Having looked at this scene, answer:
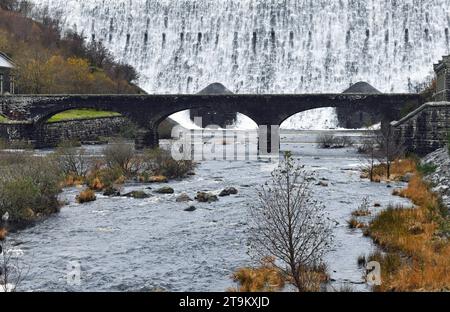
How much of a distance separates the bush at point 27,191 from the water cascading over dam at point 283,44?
2030 inches

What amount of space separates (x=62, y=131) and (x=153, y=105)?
8835 mm

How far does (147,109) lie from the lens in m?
51.5

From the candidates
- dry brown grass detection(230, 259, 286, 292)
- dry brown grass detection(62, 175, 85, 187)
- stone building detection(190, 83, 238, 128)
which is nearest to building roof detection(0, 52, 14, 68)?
stone building detection(190, 83, 238, 128)

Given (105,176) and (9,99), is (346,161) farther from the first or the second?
(9,99)

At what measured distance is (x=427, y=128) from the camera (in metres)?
37.4

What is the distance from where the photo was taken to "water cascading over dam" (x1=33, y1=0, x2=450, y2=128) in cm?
7612

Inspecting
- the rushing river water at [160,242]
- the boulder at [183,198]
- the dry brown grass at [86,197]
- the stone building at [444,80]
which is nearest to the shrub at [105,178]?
the rushing river water at [160,242]

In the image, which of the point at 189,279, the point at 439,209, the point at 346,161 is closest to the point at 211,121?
the point at 346,161

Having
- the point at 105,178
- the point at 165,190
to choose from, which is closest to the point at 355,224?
the point at 165,190

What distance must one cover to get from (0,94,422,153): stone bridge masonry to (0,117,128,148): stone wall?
436 millimetres

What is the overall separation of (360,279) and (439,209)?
7.82 meters

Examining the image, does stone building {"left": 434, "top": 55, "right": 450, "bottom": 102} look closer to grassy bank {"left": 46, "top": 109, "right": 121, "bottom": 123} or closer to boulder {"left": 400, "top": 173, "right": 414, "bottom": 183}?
boulder {"left": 400, "top": 173, "right": 414, "bottom": 183}

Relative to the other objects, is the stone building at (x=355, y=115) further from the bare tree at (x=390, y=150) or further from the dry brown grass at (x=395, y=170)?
the dry brown grass at (x=395, y=170)

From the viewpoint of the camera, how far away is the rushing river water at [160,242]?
14.5 meters
